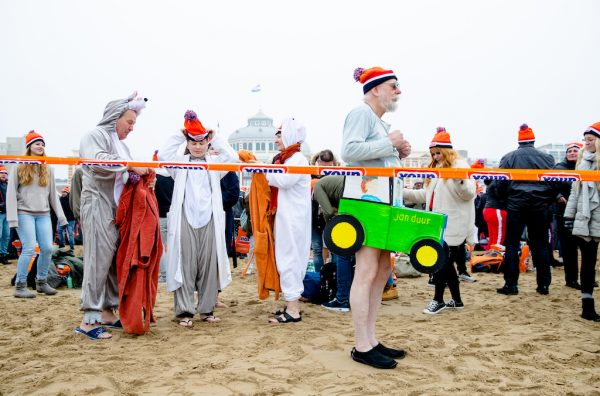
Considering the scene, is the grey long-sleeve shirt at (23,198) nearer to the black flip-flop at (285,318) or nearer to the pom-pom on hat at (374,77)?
the black flip-flop at (285,318)

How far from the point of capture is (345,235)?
11.0 ft

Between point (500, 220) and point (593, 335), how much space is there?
5787mm

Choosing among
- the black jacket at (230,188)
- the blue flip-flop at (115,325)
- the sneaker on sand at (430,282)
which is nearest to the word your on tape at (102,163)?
the blue flip-flop at (115,325)

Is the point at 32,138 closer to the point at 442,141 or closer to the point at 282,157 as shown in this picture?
the point at 282,157

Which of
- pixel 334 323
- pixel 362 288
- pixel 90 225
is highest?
pixel 90 225

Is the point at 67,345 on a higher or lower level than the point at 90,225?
lower

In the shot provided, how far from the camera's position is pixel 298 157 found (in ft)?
17.0

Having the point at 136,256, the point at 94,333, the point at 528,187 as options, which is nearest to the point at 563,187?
the point at 528,187

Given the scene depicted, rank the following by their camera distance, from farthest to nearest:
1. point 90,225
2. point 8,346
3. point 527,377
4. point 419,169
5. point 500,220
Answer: point 500,220, point 90,225, point 8,346, point 419,169, point 527,377

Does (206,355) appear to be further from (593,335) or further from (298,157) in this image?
(593,335)

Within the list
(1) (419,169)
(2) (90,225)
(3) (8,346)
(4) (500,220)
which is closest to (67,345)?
(3) (8,346)

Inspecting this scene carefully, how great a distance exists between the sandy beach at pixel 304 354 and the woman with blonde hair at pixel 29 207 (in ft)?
2.66

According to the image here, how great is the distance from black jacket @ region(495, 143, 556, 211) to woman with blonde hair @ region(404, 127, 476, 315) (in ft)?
3.27

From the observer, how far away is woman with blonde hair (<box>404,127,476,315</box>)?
557 cm
